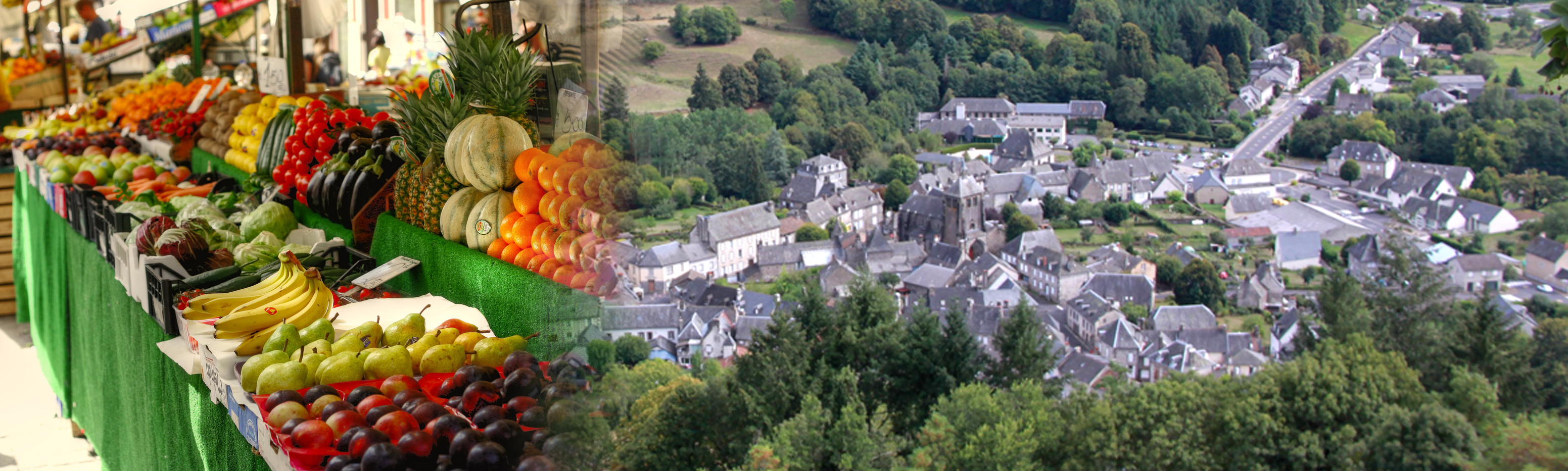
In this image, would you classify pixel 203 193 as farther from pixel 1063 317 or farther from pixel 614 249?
pixel 1063 317

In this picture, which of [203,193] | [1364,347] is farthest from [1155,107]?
[203,193]

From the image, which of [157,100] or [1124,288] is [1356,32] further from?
[157,100]

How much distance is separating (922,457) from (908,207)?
7.48 m

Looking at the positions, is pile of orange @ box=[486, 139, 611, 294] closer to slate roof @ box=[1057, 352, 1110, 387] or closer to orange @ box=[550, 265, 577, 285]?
orange @ box=[550, 265, 577, 285]

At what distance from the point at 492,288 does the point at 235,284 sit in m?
0.63

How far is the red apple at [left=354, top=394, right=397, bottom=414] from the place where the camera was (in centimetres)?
114

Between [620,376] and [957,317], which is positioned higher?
[957,317]

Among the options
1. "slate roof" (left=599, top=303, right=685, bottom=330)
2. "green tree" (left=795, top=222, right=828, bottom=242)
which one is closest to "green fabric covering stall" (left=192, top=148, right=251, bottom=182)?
"slate roof" (left=599, top=303, right=685, bottom=330)

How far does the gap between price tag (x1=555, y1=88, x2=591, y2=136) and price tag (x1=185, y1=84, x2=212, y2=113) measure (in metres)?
3.43

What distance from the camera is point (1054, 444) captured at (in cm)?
1381

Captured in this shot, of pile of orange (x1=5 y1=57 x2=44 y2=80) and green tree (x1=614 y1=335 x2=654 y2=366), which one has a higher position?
pile of orange (x1=5 y1=57 x2=44 y2=80)

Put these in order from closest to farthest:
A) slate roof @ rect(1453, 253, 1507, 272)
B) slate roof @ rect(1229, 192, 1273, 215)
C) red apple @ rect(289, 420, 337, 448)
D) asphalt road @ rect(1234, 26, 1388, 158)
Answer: red apple @ rect(289, 420, 337, 448) → slate roof @ rect(1453, 253, 1507, 272) → slate roof @ rect(1229, 192, 1273, 215) → asphalt road @ rect(1234, 26, 1388, 158)

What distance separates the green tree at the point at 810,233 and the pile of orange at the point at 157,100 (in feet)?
45.5

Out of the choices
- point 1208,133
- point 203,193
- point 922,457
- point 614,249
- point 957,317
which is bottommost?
point 922,457
